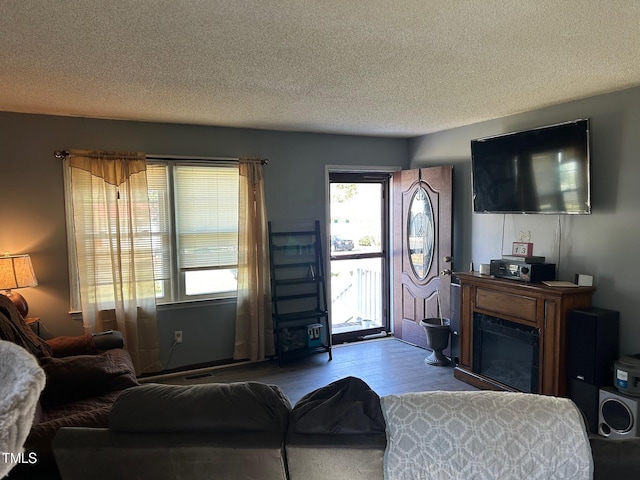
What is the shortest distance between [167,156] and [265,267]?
4.59 ft

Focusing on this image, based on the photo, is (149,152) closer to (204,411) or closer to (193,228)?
(193,228)

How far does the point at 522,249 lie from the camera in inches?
149

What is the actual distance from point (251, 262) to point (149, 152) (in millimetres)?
1375

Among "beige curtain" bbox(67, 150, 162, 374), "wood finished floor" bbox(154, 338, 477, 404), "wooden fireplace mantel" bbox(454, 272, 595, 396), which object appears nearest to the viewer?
"wooden fireplace mantel" bbox(454, 272, 595, 396)

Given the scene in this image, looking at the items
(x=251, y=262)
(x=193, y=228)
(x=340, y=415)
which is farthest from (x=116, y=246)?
(x=340, y=415)

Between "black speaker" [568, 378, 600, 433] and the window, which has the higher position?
the window

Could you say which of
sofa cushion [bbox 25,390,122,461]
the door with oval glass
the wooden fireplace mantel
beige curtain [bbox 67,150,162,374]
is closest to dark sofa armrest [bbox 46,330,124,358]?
beige curtain [bbox 67,150,162,374]

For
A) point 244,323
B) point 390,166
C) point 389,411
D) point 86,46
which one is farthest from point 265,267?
point 389,411

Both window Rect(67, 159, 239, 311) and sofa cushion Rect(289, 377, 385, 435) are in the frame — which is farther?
window Rect(67, 159, 239, 311)

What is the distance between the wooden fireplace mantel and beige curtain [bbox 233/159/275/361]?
1.94m

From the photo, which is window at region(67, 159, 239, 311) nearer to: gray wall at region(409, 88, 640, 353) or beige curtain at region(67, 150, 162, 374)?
beige curtain at region(67, 150, 162, 374)

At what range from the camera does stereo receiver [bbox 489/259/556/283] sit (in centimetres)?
347

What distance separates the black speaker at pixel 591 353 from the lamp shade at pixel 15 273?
3.93 meters

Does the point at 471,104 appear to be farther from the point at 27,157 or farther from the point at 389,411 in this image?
the point at 27,157
